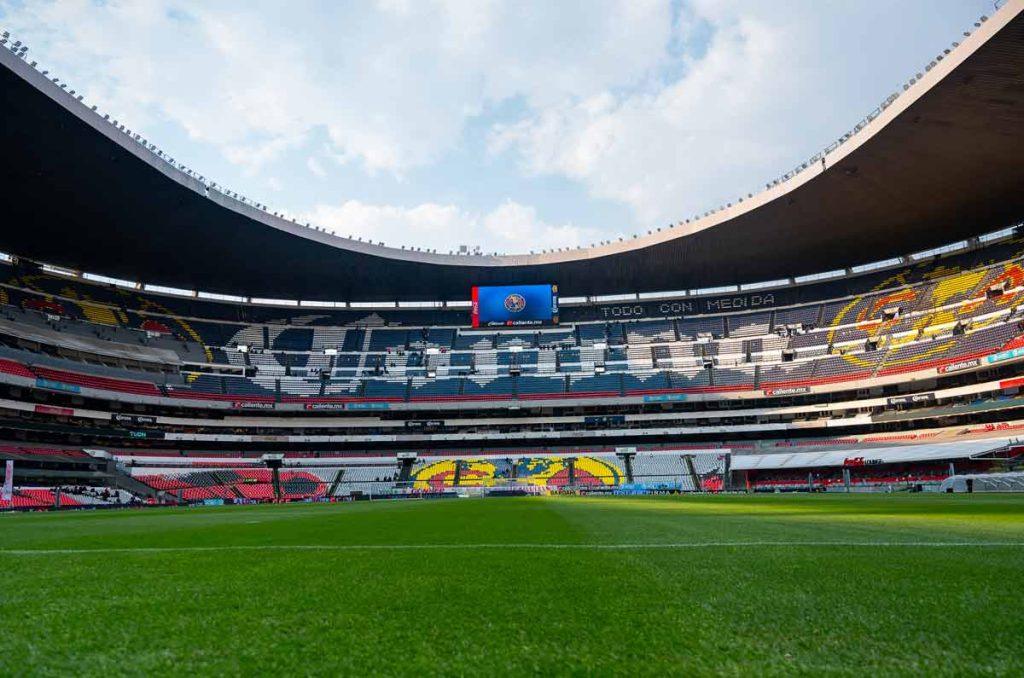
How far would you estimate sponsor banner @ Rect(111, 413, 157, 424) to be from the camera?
154ft

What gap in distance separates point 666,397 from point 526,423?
12.6 meters

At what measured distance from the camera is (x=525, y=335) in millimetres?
63625

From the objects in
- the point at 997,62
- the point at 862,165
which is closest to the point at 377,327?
the point at 862,165

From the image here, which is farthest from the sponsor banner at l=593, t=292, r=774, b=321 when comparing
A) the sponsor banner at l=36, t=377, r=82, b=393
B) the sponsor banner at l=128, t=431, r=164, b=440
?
the sponsor banner at l=36, t=377, r=82, b=393

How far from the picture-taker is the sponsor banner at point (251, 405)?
53.0m

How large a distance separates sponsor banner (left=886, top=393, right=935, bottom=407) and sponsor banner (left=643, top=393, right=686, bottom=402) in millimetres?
15011

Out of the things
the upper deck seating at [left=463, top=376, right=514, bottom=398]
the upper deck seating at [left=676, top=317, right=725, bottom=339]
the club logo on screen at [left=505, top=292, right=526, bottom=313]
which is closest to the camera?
the club logo on screen at [left=505, top=292, right=526, bottom=313]

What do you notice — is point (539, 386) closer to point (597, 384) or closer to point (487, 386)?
point (487, 386)

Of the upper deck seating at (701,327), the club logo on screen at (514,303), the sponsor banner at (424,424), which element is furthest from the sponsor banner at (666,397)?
the sponsor banner at (424,424)

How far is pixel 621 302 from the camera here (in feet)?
205

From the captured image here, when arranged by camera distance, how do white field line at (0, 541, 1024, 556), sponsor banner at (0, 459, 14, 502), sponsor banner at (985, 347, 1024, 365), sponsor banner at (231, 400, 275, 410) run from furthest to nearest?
sponsor banner at (231, 400, 275, 410)
sponsor banner at (985, 347, 1024, 365)
sponsor banner at (0, 459, 14, 502)
white field line at (0, 541, 1024, 556)

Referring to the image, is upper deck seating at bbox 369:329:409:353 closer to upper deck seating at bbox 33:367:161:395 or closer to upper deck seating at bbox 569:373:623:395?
upper deck seating at bbox 569:373:623:395

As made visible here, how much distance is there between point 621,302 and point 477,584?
2371 inches

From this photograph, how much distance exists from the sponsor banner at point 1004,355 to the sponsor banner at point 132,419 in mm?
58852
